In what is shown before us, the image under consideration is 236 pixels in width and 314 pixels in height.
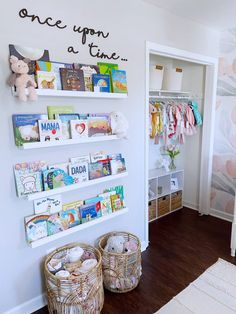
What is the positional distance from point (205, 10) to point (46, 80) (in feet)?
5.58

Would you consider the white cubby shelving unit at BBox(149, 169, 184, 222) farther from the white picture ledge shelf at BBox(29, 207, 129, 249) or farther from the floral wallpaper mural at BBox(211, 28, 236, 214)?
the white picture ledge shelf at BBox(29, 207, 129, 249)

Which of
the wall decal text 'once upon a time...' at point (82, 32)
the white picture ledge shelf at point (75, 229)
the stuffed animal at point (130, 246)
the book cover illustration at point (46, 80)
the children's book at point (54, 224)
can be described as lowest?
Answer: the stuffed animal at point (130, 246)

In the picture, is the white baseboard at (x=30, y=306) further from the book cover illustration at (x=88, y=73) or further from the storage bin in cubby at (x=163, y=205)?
the storage bin in cubby at (x=163, y=205)

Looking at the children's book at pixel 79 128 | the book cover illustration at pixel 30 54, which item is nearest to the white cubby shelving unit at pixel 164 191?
the children's book at pixel 79 128

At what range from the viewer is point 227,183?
3090 mm

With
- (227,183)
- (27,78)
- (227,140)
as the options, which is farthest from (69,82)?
(227,183)

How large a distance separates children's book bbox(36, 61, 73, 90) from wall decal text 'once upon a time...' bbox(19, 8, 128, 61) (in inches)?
5.3

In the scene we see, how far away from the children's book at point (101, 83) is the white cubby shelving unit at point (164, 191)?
146cm

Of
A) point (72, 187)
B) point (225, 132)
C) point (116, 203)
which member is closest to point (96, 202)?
point (116, 203)

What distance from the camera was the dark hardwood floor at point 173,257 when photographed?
1.86 metres

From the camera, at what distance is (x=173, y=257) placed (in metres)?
2.40

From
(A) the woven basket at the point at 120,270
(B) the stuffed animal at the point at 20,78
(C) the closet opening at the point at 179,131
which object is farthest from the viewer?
(C) the closet opening at the point at 179,131

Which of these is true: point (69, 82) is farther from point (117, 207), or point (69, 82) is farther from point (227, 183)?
point (227, 183)

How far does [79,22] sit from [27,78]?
0.63 metres
